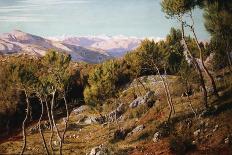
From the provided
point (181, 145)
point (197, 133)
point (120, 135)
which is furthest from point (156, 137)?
point (120, 135)

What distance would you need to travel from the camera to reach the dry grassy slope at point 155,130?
42.8 m

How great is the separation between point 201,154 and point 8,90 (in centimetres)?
8304

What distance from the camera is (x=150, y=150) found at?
161 feet

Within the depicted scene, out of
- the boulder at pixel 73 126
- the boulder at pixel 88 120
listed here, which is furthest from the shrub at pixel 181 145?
the boulder at pixel 88 120

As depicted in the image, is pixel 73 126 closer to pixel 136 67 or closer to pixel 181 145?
pixel 136 67

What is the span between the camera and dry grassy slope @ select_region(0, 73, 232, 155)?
42.8 meters

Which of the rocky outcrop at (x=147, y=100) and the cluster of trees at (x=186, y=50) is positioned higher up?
the cluster of trees at (x=186, y=50)

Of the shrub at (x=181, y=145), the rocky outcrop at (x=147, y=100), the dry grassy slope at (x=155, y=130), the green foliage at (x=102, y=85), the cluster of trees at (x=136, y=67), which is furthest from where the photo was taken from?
the green foliage at (x=102, y=85)

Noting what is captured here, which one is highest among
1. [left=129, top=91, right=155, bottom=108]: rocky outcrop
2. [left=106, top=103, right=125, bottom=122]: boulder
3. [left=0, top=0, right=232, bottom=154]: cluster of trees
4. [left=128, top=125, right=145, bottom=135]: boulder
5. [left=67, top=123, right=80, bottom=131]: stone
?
[left=0, top=0, right=232, bottom=154]: cluster of trees

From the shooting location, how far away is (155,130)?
5916cm

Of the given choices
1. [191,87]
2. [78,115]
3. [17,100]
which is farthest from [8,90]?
[191,87]

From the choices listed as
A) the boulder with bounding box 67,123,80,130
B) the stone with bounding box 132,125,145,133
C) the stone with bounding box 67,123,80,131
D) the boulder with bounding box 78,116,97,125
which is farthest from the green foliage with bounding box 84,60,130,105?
the stone with bounding box 132,125,145,133

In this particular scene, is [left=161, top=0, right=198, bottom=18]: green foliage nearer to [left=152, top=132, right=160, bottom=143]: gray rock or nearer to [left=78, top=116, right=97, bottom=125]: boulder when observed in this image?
[left=152, top=132, right=160, bottom=143]: gray rock

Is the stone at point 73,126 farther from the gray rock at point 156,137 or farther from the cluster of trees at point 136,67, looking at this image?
the gray rock at point 156,137
